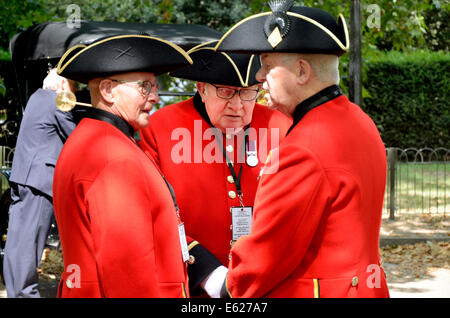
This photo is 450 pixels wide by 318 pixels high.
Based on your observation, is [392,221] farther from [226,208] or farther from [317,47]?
[317,47]

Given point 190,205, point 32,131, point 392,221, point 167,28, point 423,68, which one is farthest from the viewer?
point 423,68

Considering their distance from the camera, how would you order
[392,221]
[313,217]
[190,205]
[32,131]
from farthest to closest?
[392,221]
[32,131]
[190,205]
[313,217]

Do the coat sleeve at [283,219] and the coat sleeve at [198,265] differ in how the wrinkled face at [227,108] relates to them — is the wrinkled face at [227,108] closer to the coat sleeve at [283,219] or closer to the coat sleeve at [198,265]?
the coat sleeve at [198,265]

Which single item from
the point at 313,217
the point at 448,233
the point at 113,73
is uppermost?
the point at 113,73

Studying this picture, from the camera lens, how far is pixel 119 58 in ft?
8.69

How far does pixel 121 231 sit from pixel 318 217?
0.73 metres

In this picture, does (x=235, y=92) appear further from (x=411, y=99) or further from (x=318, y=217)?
(x=411, y=99)

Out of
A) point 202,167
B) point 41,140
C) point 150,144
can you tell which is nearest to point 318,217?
point 202,167

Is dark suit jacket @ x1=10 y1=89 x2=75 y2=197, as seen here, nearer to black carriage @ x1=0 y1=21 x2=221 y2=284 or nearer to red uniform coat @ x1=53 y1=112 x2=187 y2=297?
black carriage @ x1=0 y1=21 x2=221 y2=284

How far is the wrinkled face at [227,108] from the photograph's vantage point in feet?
11.8

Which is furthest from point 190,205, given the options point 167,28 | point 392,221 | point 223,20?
point 223,20

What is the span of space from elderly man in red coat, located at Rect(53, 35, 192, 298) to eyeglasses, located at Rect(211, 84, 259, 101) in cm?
75
